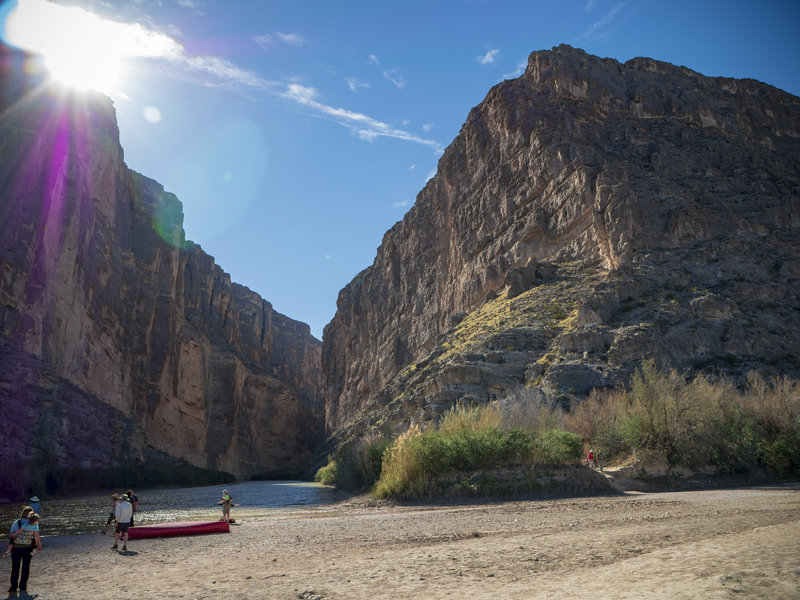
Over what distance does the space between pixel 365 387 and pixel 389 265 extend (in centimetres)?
2122

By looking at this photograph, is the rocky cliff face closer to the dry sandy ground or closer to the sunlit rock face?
the dry sandy ground

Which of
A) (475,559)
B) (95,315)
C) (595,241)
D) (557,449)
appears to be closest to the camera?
(475,559)

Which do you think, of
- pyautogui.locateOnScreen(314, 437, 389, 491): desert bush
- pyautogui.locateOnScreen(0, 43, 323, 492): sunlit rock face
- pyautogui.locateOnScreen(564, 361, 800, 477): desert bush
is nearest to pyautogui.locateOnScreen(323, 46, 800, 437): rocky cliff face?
pyautogui.locateOnScreen(564, 361, 800, 477): desert bush

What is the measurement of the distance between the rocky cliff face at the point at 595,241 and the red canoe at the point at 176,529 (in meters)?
17.8

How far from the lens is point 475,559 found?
27.3 ft

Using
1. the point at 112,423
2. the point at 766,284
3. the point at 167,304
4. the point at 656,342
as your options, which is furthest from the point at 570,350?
the point at 167,304

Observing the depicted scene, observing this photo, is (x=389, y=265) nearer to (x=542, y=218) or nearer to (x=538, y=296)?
(x=542, y=218)

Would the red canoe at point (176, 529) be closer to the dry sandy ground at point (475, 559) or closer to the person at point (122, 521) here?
the dry sandy ground at point (475, 559)

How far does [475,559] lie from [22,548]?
6997 mm

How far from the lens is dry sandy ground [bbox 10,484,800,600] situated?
5.83 meters

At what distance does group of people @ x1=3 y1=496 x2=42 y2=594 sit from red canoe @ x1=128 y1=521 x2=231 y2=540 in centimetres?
570

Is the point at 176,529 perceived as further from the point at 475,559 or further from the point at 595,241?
the point at 595,241

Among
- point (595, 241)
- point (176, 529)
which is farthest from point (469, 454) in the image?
point (595, 241)

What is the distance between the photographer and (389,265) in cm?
9338
